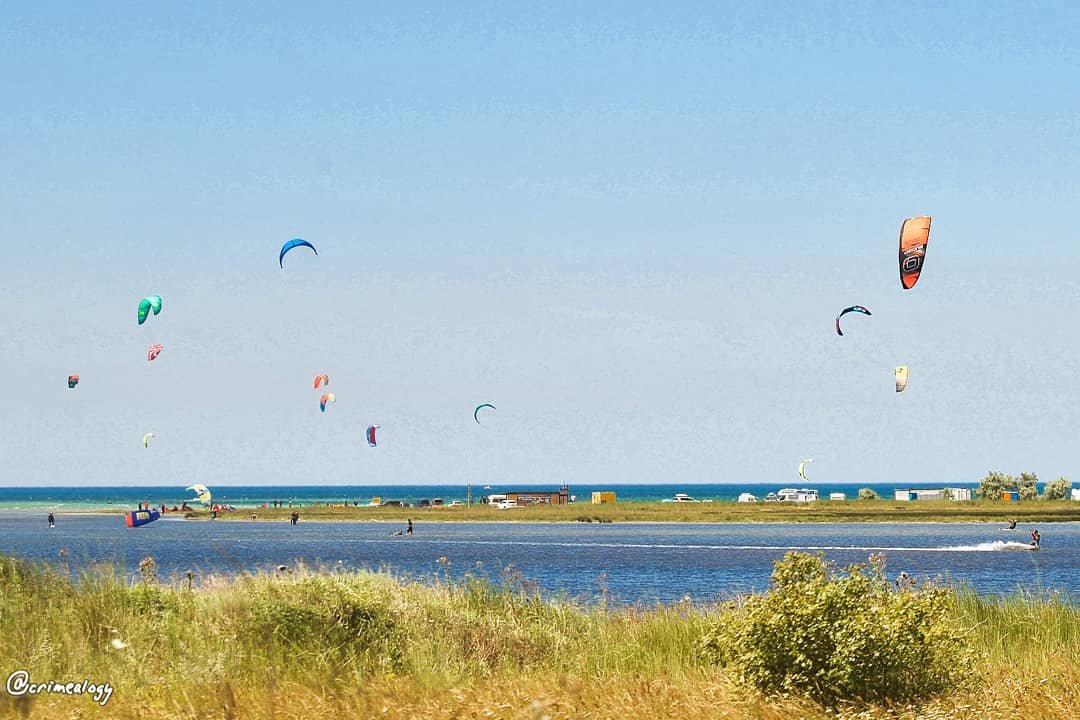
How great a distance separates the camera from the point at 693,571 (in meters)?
63.3

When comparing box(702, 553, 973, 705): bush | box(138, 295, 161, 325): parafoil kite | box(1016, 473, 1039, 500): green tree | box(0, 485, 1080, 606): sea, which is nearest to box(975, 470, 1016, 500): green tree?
box(1016, 473, 1039, 500): green tree

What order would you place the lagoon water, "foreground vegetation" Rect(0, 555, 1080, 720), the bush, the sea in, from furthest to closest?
the lagoon water → the sea → the bush → "foreground vegetation" Rect(0, 555, 1080, 720)

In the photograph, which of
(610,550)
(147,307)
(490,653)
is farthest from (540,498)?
(490,653)

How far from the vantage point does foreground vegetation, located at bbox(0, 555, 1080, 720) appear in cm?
1070

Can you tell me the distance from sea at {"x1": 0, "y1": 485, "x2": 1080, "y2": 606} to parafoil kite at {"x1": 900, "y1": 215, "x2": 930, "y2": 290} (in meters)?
8.99

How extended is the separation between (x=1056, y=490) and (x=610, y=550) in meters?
91.1

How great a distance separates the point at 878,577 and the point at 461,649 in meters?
4.77

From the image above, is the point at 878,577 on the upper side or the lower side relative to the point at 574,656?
upper

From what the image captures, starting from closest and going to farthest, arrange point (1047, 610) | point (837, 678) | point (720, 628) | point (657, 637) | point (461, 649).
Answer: point (837, 678), point (720, 628), point (461, 649), point (657, 637), point (1047, 610)

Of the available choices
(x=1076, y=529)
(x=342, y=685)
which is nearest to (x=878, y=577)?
(x=342, y=685)

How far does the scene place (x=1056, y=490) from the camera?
156 meters

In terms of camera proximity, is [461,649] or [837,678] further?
[461,649]

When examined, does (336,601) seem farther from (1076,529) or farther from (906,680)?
(1076,529)

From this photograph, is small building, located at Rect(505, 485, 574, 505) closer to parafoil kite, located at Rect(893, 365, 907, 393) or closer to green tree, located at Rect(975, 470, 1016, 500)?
green tree, located at Rect(975, 470, 1016, 500)
